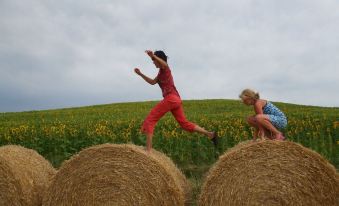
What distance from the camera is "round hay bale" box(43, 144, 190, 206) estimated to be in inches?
261

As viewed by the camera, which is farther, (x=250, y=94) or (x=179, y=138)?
(x=179, y=138)

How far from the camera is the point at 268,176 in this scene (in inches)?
254

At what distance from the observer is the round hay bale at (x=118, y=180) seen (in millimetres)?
6629

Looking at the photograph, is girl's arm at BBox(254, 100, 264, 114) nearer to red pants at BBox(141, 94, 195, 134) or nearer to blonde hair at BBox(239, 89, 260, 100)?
blonde hair at BBox(239, 89, 260, 100)

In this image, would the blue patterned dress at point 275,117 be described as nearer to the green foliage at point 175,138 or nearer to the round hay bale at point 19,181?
the round hay bale at point 19,181

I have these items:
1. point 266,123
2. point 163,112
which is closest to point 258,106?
point 266,123

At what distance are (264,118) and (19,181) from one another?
3550mm

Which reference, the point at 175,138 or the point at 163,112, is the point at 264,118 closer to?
the point at 163,112

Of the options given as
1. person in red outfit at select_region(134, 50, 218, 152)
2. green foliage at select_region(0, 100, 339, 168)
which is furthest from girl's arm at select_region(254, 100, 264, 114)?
green foliage at select_region(0, 100, 339, 168)

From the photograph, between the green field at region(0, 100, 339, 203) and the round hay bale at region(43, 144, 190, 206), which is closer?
the round hay bale at region(43, 144, 190, 206)

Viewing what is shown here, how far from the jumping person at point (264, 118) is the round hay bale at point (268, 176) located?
481 millimetres

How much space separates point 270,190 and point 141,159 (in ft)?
5.32

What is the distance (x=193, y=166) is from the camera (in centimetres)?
1181

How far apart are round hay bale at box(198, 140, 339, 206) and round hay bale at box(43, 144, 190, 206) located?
0.55 metres
